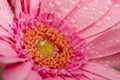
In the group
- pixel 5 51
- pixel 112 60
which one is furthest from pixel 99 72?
pixel 5 51

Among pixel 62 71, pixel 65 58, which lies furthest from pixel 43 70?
pixel 65 58

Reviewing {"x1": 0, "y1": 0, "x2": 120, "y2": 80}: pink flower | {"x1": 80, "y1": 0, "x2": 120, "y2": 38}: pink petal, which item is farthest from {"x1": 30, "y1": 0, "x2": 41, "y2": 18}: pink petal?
{"x1": 80, "y1": 0, "x2": 120, "y2": 38}: pink petal

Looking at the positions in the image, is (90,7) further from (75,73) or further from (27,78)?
(27,78)

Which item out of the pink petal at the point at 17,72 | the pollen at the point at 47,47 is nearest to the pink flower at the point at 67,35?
the pollen at the point at 47,47

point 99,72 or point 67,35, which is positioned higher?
point 67,35

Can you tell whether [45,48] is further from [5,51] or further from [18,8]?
[5,51]

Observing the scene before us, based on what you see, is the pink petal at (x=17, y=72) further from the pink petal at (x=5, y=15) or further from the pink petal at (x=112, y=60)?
the pink petal at (x=112, y=60)
